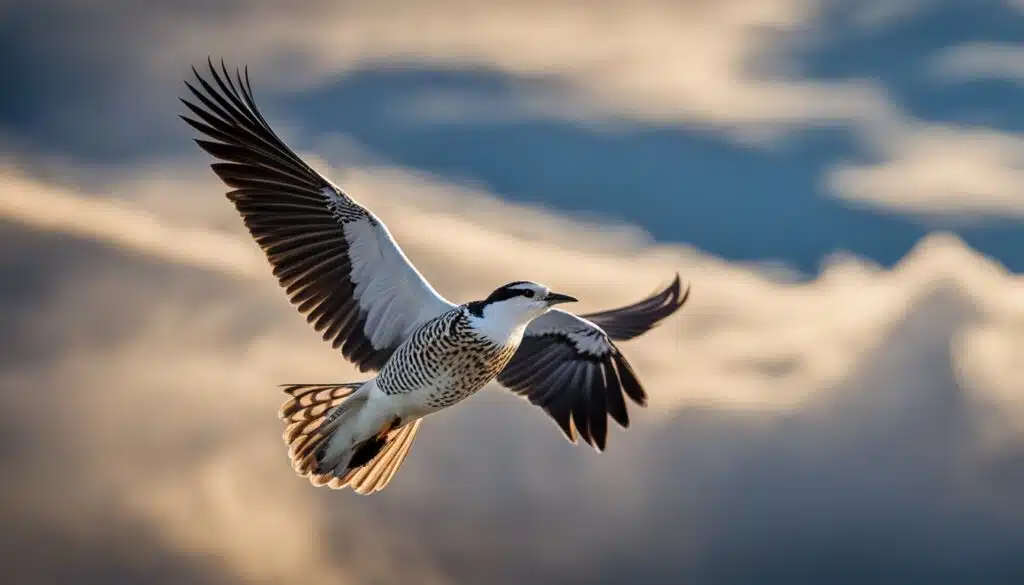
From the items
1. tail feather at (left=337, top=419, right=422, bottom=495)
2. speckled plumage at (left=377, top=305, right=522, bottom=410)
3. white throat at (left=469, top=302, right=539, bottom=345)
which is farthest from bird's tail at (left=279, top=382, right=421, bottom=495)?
white throat at (left=469, top=302, right=539, bottom=345)

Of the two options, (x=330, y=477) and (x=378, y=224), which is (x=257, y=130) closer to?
(x=378, y=224)

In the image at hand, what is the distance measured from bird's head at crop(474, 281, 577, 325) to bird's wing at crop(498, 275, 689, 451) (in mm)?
1556

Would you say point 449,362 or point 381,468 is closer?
point 449,362

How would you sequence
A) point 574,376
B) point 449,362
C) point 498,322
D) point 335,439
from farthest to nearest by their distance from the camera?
point 574,376, point 335,439, point 449,362, point 498,322

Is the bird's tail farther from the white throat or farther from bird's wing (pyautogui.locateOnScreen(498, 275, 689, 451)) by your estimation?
the white throat

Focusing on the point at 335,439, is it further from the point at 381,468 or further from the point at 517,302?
the point at 517,302

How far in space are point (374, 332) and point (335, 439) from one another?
1.14 metres

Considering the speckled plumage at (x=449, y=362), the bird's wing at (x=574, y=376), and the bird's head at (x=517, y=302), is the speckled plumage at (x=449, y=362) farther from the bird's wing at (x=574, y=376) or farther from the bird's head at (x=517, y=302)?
the bird's wing at (x=574, y=376)

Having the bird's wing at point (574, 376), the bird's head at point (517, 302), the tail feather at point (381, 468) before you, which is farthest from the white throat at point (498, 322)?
the tail feather at point (381, 468)

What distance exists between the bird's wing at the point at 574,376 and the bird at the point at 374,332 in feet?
0.03

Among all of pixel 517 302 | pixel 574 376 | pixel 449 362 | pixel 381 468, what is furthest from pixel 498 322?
pixel 381 468

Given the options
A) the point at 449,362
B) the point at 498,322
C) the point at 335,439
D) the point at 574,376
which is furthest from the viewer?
the point at 574,376

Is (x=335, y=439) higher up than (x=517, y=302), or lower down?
lower down

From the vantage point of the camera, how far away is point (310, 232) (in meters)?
18.3
